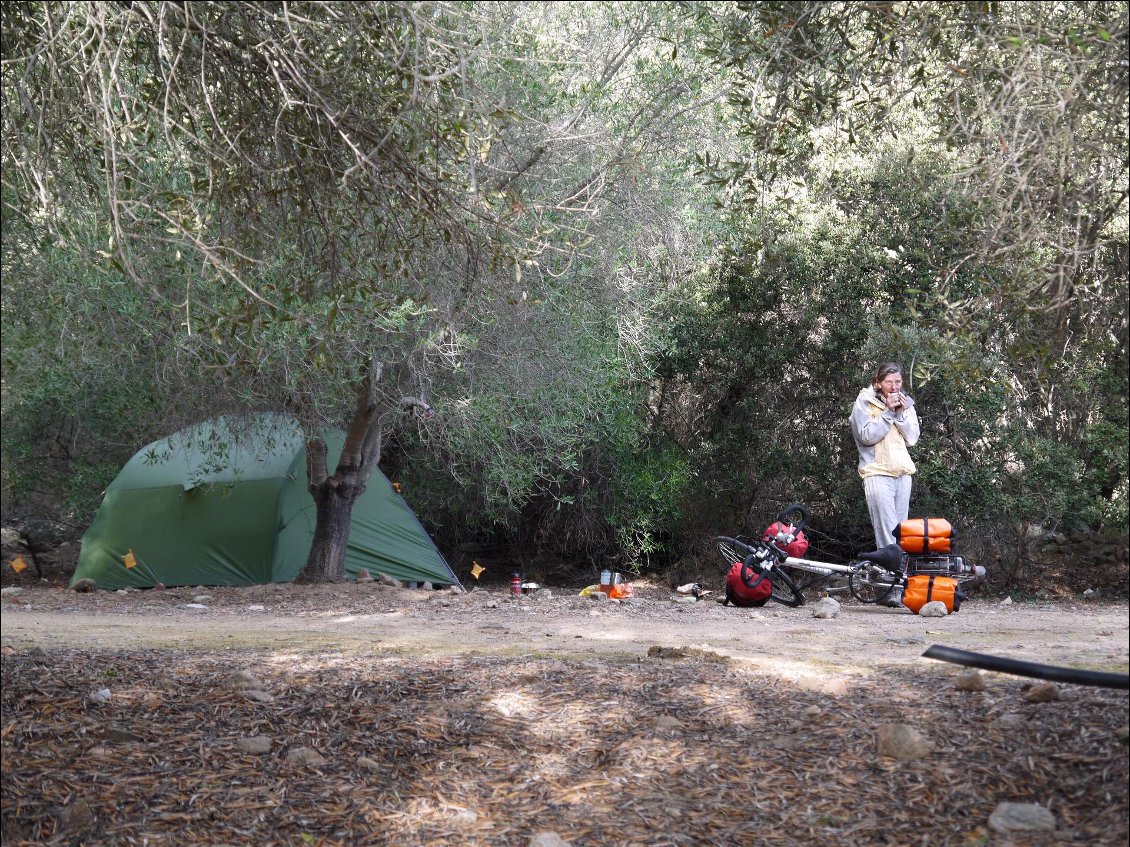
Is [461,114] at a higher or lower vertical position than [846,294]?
lower

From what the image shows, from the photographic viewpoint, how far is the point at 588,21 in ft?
33.1

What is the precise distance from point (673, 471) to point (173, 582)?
6.55m

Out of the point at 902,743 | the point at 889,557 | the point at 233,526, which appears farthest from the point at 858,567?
the point at 233,526

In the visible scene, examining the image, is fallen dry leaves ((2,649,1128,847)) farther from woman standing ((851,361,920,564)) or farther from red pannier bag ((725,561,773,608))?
woman standing ((851,361,920,564))

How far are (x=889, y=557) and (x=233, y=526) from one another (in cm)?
787

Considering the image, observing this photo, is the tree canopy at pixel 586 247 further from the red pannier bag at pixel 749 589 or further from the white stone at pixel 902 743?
the red pannier bag at pixel 749 589

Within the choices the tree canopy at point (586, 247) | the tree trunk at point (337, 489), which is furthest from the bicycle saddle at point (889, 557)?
the tree trunk at point (337, 489)

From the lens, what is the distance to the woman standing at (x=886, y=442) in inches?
355

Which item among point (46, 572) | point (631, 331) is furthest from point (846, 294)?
point (46, 572)

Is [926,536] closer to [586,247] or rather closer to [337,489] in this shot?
[586,247]

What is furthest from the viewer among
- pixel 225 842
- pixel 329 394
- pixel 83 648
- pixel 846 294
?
pixel 846 294

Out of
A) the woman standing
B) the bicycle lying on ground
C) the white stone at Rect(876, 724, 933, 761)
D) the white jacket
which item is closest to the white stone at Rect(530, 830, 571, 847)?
the white stone at Rect(876, 724, 933, 761)

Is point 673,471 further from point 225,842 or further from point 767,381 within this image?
point 225,842

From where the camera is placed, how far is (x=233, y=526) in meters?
12.8
